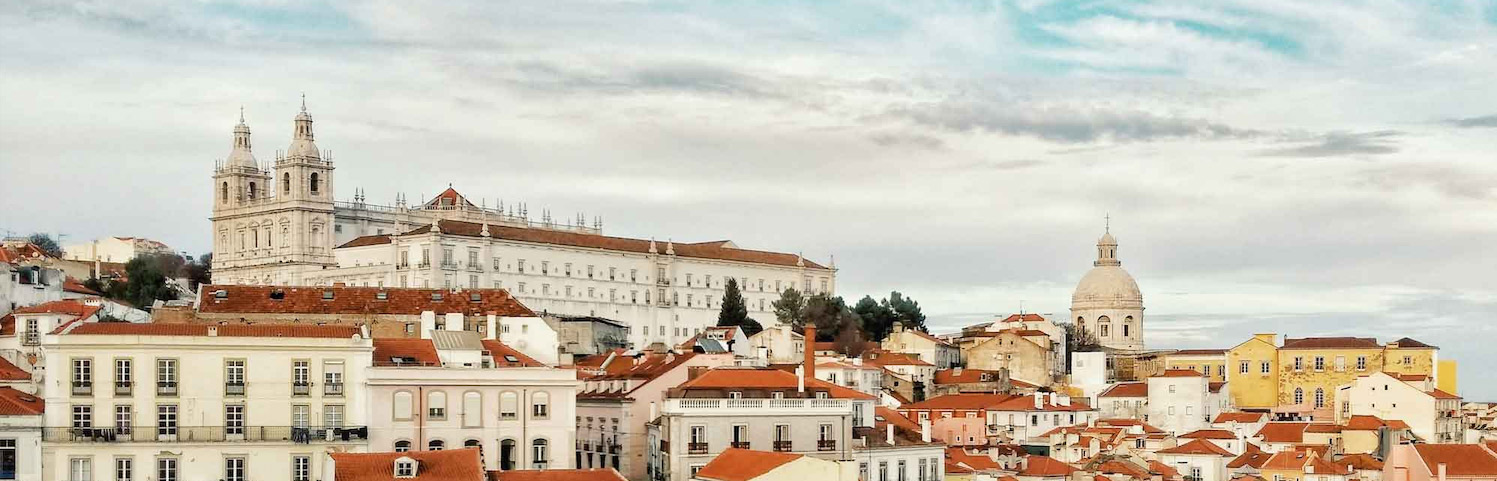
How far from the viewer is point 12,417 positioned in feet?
158

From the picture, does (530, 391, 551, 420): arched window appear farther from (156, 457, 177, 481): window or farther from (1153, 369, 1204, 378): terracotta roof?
(1153, 369, 1204, 378): terracotta roof

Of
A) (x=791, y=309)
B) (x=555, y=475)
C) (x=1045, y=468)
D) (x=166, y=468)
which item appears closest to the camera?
(x=555, y=475)

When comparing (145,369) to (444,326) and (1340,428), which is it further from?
(1340,428)

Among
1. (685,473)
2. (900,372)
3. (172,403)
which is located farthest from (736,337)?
(172,403)

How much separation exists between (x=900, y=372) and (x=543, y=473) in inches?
2250

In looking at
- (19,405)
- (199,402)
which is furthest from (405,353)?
(19,405)

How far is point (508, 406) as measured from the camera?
176 ft

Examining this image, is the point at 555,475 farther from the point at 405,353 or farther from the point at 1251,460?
the point at 1251,460

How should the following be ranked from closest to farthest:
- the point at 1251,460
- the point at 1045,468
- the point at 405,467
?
the point at 405,467 < the point at 1045,468 < the point at 1251,460

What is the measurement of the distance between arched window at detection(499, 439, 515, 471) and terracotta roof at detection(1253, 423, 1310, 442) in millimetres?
43627

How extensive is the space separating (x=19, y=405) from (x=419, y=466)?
11.3m

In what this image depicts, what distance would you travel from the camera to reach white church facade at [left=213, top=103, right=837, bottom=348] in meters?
132

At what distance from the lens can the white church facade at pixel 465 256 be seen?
434 ft

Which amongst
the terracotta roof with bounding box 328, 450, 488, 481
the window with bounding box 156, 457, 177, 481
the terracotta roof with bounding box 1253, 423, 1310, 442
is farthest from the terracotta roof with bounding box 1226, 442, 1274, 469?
the window with bounding box 156, 457, 177, 481
